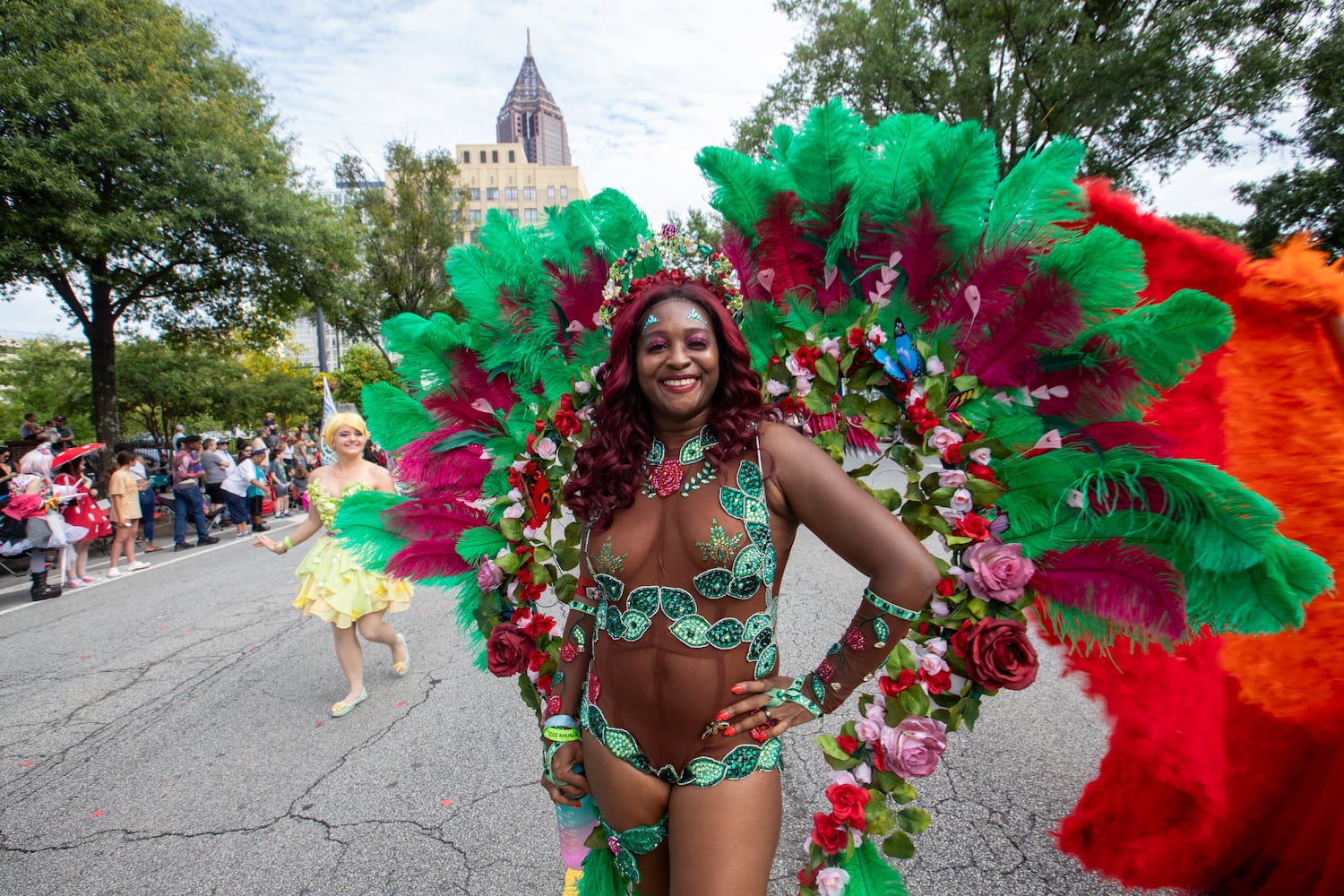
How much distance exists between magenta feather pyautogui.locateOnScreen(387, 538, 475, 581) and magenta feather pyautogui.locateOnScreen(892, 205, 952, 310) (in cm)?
166

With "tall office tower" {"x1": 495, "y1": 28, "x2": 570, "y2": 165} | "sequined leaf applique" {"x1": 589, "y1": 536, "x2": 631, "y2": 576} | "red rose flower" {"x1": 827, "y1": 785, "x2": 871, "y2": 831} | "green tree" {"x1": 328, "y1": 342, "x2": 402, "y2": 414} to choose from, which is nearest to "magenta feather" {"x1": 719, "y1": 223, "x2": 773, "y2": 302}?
"sequined leaf applique" {"x1": 589, "y1": 536, "x2": 631, "y2": 576}

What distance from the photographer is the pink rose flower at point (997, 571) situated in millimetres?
1814

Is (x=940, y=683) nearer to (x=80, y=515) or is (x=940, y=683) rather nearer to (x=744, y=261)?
(x=744, y=261)

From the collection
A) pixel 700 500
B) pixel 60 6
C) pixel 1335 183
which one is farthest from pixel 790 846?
pixel 1335 183

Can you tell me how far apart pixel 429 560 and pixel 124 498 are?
34.6 feet

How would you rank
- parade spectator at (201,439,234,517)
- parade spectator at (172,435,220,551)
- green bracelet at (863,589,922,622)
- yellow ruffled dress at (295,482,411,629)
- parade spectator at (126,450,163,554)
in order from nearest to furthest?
green bracelet at (863,589,922,622)
yellow ruffled dress at (295,482,411,629)
parade spectator at (126,450,163,554)
parade spectator at (172,435,220,551)
parade spectator at (201,439,234,517)

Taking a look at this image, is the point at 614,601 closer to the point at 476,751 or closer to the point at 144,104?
the point at 476,751

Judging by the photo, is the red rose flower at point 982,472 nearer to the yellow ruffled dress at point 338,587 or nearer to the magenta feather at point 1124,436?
the magenta feather at point 1124,436

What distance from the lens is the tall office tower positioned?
562 feet

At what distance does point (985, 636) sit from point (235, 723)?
4767mm

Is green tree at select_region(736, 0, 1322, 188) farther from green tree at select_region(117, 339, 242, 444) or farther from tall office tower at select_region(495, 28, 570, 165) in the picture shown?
tall office tower at select_region(495, 28, 570, 165)

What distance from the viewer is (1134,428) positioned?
182cm

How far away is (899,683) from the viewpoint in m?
1.93

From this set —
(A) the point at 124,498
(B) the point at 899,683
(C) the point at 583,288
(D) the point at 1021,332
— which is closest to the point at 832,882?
(B) the point at 899,683
